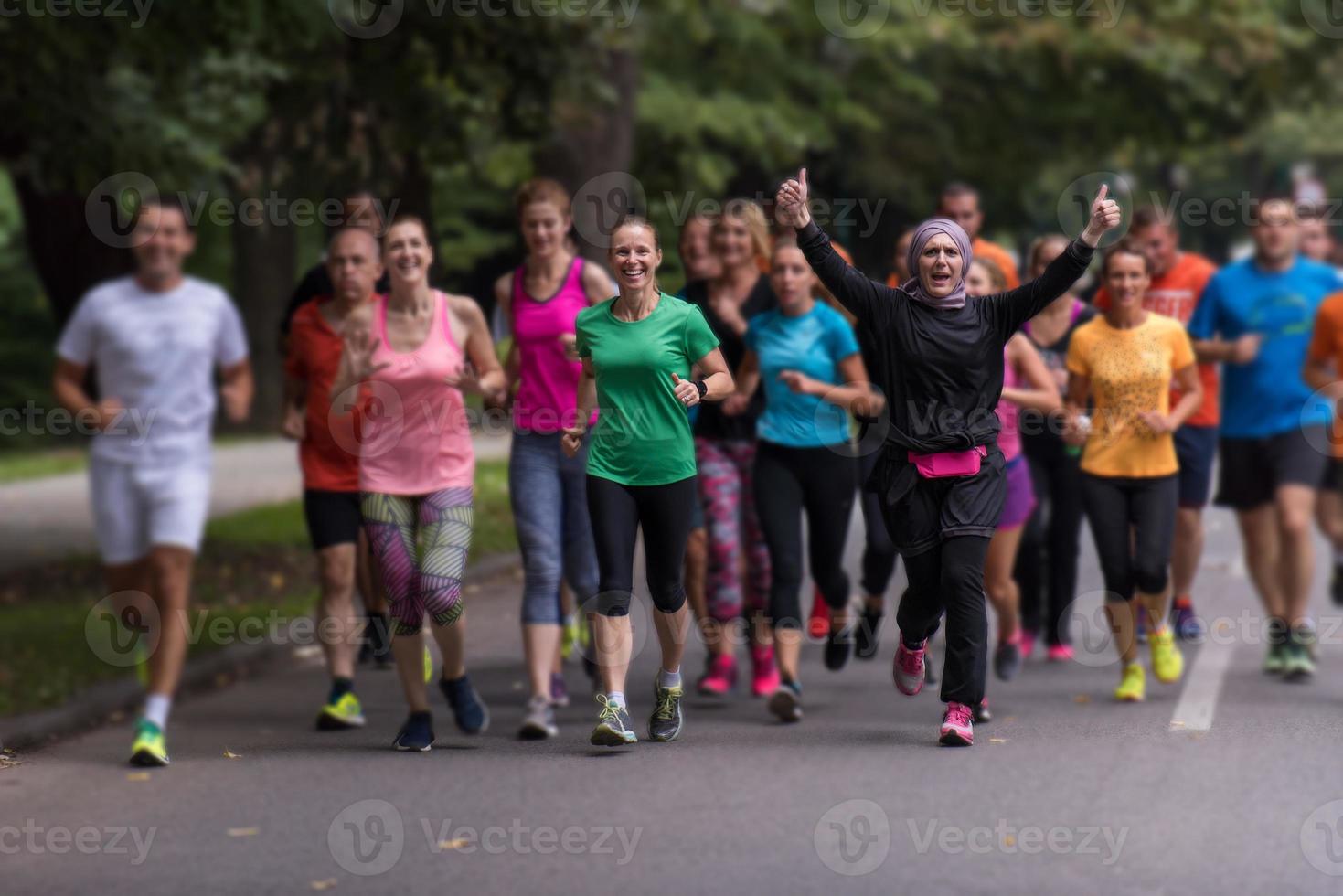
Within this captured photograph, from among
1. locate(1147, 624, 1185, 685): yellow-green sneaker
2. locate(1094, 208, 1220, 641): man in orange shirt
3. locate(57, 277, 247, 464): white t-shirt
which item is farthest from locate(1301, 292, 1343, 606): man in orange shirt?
locate(57, 277, 247, 464): white t-shirt

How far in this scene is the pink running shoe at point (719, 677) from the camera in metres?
9.61

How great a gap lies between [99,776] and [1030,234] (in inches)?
1328

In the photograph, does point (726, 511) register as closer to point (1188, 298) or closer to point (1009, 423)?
point (1009, 423)

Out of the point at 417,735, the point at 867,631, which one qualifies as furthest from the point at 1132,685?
the point at 417,735

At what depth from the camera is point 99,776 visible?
7996mm

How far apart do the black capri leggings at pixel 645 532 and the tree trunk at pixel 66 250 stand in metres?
13.1

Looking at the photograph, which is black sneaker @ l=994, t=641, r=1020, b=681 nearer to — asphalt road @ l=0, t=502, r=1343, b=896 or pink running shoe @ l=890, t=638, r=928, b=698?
asphalt road @ l=0, t=502, r=1343, b=896

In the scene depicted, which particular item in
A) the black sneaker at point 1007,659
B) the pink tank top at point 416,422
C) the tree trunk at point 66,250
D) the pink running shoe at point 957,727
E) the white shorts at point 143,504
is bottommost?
the black sneaker at point 1007,659

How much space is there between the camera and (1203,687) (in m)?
9.96

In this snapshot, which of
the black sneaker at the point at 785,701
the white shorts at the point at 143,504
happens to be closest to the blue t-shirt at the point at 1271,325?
the black sneaker at the point at 785,701

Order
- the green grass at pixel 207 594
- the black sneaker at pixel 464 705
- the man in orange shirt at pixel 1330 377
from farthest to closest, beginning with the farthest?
the green grass at pixel 207 594 < the man in orange shirt at pixel 1330 377 < the black sneaker at pixel 464 705

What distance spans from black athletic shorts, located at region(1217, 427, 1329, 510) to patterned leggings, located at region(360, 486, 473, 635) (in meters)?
4.29

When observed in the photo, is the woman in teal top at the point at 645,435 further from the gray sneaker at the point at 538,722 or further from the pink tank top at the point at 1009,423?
the pink tank top at the point at 1009,423

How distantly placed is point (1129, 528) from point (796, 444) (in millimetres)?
1488
